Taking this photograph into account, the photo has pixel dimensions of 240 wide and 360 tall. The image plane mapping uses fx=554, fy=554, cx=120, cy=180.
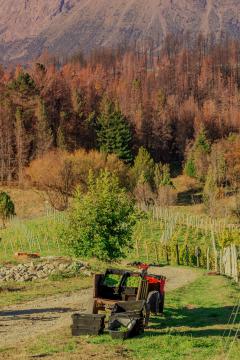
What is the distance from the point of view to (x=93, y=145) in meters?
87.7

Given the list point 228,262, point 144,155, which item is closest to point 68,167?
point 144,155

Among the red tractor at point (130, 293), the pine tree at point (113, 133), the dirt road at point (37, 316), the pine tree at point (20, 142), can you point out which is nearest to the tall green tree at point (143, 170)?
the pine tree at point (113, 133)

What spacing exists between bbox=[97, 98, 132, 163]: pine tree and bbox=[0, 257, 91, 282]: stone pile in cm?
5473

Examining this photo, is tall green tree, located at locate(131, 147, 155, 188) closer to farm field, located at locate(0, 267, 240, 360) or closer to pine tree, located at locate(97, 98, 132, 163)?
pine tree, located at locate(97, 98, 132, 163)

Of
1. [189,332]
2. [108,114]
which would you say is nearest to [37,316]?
[189,332]

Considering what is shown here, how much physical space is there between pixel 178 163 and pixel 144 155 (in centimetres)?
1968

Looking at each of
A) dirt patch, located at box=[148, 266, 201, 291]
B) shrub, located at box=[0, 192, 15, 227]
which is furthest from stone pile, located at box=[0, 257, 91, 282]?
shrub, located at box=[0, 192, 15, 227]

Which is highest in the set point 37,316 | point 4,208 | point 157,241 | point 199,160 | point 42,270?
point 199,160

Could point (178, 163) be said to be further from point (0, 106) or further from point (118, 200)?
point (118, 200)

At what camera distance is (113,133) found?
83750 millimetres

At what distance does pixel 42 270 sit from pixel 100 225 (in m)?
3.29

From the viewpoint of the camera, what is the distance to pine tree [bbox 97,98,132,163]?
268 ft

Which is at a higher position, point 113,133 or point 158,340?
point 113,133

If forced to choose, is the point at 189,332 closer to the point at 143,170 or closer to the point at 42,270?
the point at 42,270
